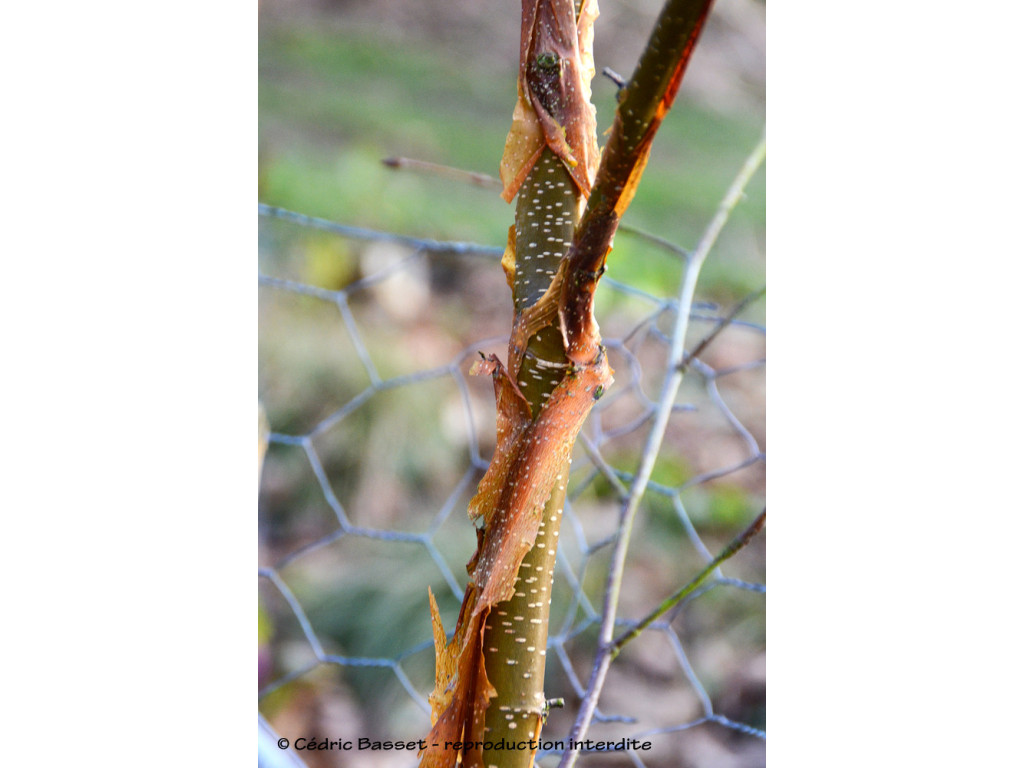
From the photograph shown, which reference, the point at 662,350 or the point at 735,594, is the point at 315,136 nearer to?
the point at 662,350

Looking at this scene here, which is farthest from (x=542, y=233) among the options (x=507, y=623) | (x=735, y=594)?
(x=735, y=594)

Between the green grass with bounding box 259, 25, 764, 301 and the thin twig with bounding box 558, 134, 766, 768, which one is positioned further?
the green grass with bounding box 259, 25, 764, 301

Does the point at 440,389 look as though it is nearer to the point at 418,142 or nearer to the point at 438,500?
the point at 438,500

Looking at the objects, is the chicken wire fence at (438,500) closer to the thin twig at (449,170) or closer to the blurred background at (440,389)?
the blurred background at (440,389)

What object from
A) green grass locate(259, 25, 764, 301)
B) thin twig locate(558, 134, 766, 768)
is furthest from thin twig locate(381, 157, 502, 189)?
thin twig locate(558, 134, 766, 768)

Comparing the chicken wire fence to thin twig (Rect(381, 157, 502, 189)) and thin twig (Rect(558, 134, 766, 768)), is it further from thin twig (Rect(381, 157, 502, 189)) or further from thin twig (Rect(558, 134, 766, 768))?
thin twig (Rect(381, 157, 502, 189))

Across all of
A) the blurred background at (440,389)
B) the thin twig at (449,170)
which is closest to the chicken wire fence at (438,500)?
the blurred background at (440,389)
